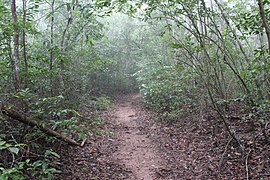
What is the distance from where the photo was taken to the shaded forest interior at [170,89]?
3855mm

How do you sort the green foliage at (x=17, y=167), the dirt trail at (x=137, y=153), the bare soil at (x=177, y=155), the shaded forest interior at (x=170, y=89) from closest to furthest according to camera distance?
the green foliage at (x=17, y=167) < the shaded forest interior at (x=170, y=89) < the bare soil at (x=177, y=155) < the dirt trail at (x=137, y=153)

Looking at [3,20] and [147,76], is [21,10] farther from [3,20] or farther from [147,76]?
[147,76]

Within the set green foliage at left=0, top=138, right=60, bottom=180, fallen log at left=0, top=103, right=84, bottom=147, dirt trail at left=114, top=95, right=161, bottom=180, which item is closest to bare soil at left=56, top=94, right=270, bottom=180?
dirt trail at left=114, top=95, right=161, bottom=180

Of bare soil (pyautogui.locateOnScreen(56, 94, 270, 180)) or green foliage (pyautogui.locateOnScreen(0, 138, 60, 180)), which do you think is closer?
green foliage (pyautogui.locateOnScreen(0, 138, 60, 180))

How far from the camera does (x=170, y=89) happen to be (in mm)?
9453

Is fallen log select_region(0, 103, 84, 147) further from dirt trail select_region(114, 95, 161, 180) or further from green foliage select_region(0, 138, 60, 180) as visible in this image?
dirt trail select_region(114, 95, 161, 180)

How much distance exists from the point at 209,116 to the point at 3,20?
6.45 m

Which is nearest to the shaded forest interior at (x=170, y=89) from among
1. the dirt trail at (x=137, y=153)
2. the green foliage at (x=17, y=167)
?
the green foliage at (x=17, y=167)

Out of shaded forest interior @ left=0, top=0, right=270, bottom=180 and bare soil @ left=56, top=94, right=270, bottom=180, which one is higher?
shaded forest interior @ left=0, top=0, right=270, bottom=180

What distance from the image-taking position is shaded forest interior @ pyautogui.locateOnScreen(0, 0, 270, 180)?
3.86 m

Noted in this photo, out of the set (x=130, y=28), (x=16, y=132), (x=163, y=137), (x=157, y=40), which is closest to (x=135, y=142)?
(x=163, y=137)

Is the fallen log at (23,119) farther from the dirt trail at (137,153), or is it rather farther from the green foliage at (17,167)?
the dirt trail at (137,153)

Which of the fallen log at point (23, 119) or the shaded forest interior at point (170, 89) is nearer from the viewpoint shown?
the fallen log at point (23, 119)

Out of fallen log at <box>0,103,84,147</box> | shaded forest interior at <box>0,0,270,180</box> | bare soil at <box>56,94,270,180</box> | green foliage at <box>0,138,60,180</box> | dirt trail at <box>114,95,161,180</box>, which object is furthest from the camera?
dirt trail at <box>114,95,161,180</box>
